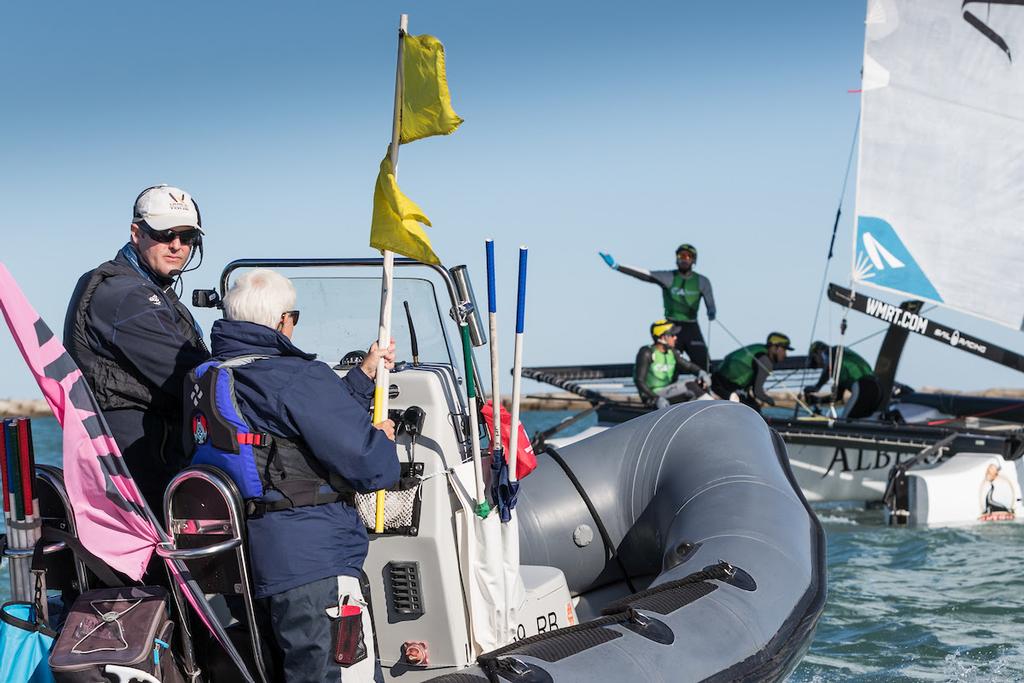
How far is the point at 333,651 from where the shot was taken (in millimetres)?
2855

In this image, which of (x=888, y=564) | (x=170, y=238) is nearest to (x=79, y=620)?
(x=170, y=238)

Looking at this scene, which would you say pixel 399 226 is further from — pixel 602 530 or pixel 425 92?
pixel 602 530

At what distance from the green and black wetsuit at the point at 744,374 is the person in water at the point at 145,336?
883 centimetres

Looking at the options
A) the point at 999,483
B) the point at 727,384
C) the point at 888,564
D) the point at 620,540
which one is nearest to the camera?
the point at 620,540

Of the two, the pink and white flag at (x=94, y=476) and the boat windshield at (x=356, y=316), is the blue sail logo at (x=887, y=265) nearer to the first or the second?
the boat windshield at (x=356, y=316)

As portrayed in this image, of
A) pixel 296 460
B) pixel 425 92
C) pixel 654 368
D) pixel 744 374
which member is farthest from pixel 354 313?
pixel 744 374

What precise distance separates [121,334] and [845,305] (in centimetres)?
964

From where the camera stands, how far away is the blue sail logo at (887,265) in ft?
39.3

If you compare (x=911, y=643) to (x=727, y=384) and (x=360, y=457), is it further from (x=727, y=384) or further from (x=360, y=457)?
(x=727, y=384)

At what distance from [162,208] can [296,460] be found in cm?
82

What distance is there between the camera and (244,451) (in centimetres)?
276

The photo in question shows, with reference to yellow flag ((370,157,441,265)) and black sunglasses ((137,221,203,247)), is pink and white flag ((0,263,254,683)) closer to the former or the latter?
black sunglasses ((137,221,203,247))

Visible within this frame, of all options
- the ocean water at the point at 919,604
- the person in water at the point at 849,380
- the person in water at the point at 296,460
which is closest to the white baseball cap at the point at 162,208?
the person in water at the point at 296,460

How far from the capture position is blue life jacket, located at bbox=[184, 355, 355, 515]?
2.72m
